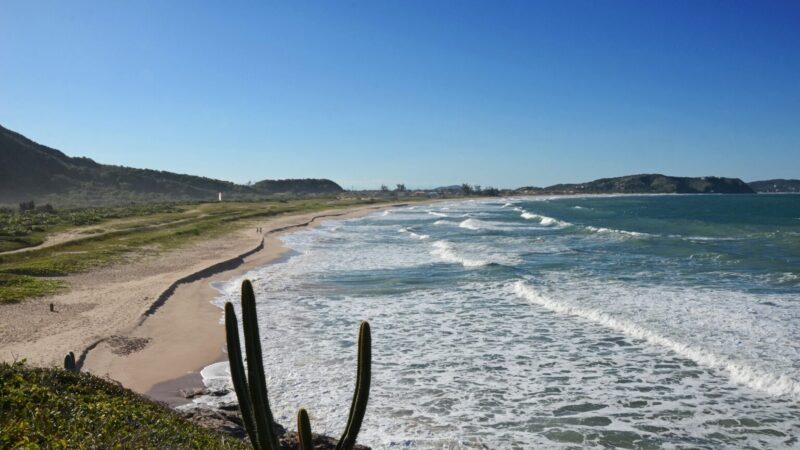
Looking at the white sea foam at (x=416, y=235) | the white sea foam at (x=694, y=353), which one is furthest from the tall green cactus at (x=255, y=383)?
the white sea foam at (x=416, y=235)

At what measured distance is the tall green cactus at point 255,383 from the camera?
448cm

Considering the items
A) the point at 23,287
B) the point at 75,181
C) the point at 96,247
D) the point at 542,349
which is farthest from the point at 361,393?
the point at 75,181

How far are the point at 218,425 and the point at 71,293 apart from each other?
12849mm

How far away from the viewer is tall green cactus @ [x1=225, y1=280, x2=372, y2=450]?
4484mm

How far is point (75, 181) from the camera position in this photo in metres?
100

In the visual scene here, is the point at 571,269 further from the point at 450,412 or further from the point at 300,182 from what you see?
the point at 300,182

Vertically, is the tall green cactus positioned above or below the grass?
above

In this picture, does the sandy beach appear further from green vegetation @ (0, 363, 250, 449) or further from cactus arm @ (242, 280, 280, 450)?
cactus arm @ (242, 280, 280, 450)

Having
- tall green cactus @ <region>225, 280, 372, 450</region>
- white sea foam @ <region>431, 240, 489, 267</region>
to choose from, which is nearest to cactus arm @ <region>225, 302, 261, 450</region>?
tall green cactus @ <region>225, 280, 372, 450</region>

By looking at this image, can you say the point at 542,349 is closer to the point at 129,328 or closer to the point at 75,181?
the point at 129,328

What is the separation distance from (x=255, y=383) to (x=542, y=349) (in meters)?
9.81

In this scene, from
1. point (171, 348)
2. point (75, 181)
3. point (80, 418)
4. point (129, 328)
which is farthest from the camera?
point (75, 181)

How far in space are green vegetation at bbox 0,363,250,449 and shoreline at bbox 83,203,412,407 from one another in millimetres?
1201

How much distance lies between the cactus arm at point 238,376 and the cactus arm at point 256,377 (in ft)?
0.22
